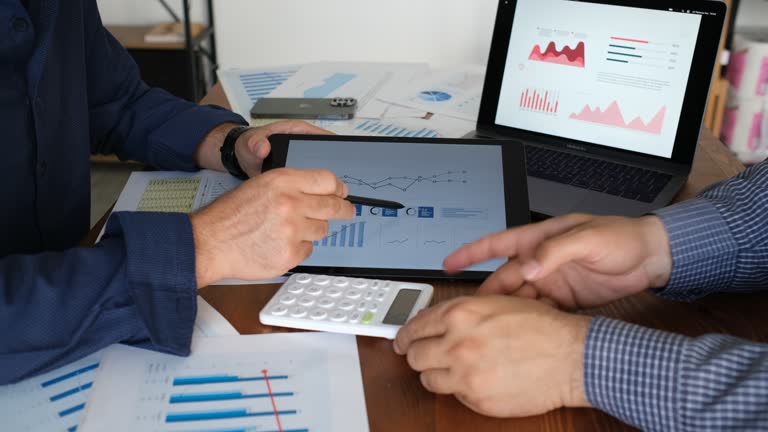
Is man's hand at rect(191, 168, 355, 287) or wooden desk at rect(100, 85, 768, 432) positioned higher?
man's hand at rect(191, 168, 355, 287)

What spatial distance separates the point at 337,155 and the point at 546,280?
323 mm

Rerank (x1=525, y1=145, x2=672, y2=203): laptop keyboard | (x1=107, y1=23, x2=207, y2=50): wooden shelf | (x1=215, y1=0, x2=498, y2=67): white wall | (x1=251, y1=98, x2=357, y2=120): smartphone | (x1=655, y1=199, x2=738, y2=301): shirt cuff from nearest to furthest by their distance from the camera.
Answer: (x1=655, y1=199, x2=738, y2=301): shirt cuff → (x1=525, y1=145, x2=672, y2=203): laptop keyboard → (x1=251, y1=98, x2=357, y2=120): smartphone → (x1=107, y1=23, x2=207, y2=50): wooden shelf → (x1=215, y1=0, x2=498, y2=67): white wall

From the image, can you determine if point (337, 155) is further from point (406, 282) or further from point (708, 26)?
point (708, 26)

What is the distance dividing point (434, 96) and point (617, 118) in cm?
45

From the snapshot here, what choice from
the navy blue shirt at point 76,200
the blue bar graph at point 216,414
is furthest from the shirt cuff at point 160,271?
the blue bar graph at point 216,414

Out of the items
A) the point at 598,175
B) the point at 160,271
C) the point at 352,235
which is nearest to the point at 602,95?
the point at 598,175

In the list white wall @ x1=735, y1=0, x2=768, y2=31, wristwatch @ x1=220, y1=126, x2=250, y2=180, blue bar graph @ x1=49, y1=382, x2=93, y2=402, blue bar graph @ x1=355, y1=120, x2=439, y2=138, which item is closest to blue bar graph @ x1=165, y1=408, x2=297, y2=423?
blue bar graph @ x1=49, y1=382, x2=93, y2=402

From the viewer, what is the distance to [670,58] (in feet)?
4.10

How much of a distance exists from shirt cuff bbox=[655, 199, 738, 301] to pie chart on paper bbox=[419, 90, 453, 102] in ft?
2.52

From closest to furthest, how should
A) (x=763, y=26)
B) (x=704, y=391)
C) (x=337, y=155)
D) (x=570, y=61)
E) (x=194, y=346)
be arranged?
(x=704, y=391) < (x=194, y=346) < (x=337, y=155) < (x=570, y=61) < (x=763, y=26)

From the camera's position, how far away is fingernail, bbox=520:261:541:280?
76cm

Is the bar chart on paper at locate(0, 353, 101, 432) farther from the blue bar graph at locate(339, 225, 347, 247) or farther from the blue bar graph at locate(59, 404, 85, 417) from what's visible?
the blue bar graph at locate(339, 225, 347, 247)

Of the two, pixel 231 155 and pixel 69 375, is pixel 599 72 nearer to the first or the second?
pixel 231 155

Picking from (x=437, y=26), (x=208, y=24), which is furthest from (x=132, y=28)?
(x=437, y=26)
